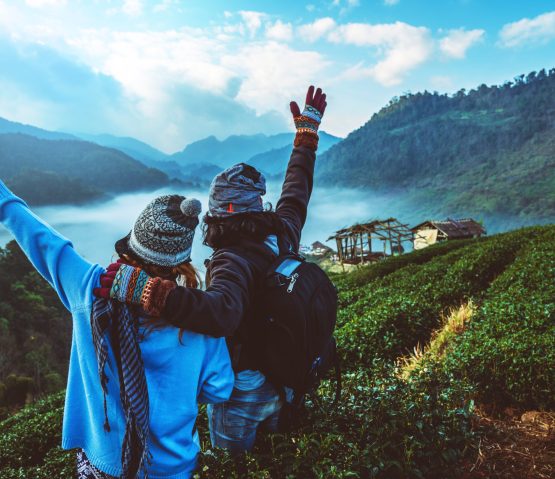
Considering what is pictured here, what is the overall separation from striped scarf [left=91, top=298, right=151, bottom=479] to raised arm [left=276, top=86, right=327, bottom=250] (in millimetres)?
1336

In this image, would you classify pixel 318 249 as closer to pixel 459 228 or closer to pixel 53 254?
pixel 459 228

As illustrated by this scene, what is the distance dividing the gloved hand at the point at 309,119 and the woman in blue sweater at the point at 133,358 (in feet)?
4.04

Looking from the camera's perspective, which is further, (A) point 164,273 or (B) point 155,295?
(A) point 164,273

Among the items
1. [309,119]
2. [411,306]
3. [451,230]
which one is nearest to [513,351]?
[411,306]

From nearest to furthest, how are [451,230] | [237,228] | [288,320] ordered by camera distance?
1. [288,320]
2. [237,228]
3. [451,230]

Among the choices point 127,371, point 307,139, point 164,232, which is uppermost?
point 307,139

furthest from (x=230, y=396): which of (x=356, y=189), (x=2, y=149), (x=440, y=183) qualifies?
(x=2, y=149)

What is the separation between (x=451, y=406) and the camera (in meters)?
3.35

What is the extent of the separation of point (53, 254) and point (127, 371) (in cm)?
56

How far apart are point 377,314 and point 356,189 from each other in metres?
151

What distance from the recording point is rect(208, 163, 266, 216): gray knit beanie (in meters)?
2.14

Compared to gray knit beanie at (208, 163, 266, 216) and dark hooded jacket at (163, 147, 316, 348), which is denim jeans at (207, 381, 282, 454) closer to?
dark hooded jacket at (163, 147, 316, 348)

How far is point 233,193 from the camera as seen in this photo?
2.14 metres

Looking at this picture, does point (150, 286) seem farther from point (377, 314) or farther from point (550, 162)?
point (550, 162)
